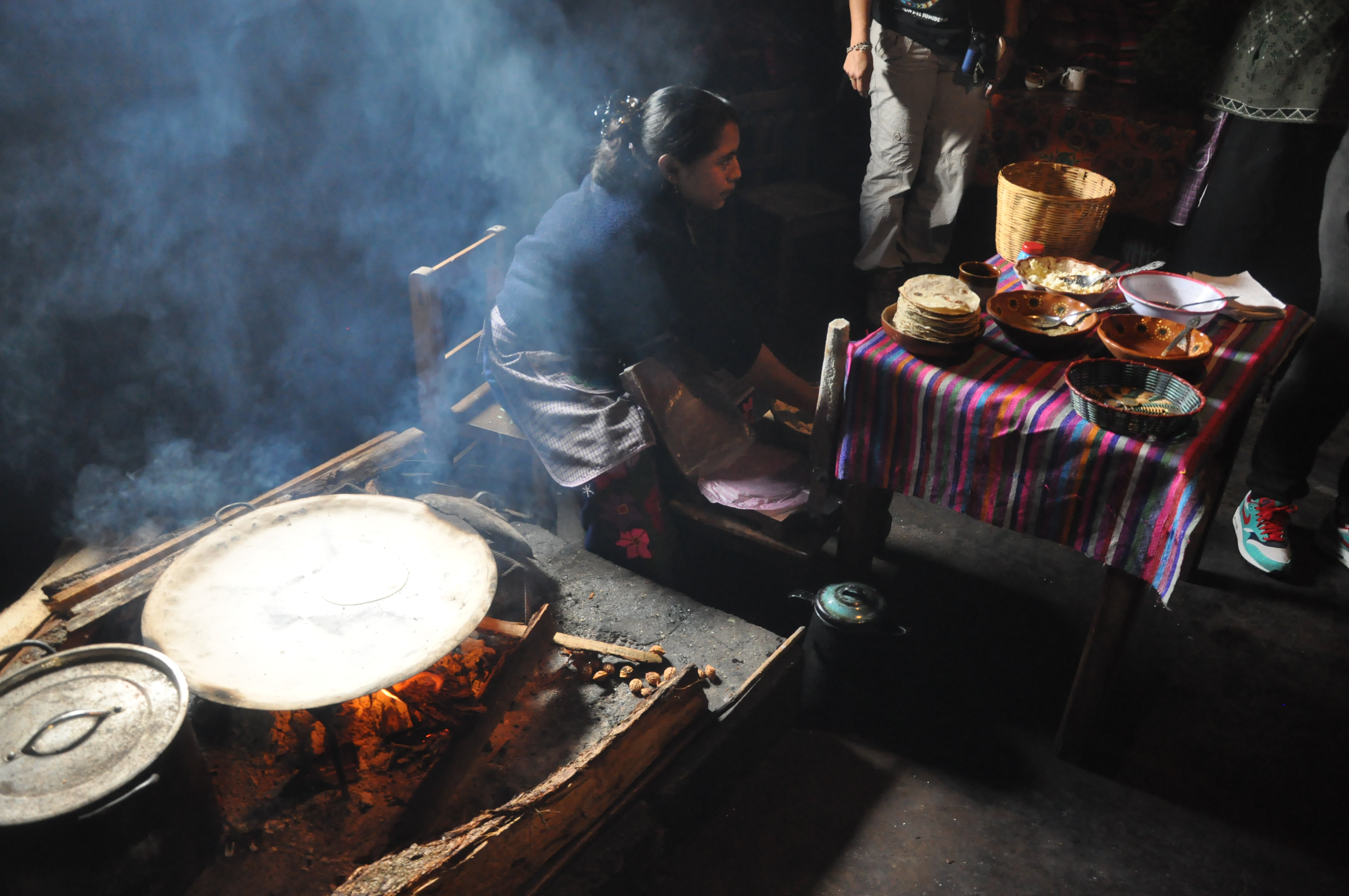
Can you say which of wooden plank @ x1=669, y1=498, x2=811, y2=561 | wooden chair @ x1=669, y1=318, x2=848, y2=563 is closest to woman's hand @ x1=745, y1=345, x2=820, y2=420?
wooden chair @ x1=669, y1=318, x2=848, y2=563

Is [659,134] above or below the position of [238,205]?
above

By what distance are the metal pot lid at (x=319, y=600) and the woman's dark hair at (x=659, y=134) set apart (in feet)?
4.50

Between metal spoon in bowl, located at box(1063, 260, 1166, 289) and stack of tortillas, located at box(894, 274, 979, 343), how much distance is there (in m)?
0.53

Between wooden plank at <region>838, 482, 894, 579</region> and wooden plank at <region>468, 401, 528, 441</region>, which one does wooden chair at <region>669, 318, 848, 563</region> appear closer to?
wooden plank at <region>838, 482, 894, 579</region>

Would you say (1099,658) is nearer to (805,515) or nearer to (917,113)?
(805,515)

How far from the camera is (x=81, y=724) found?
189 cm

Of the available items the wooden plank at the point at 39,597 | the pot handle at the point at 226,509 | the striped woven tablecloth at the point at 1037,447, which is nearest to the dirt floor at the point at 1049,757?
the striped woven tablecloth at the point at 1037,447

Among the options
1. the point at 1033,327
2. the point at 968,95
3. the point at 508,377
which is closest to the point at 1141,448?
the point at 1033,327

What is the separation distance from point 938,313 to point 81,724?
7.66 ft

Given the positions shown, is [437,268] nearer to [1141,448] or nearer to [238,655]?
[238,655]

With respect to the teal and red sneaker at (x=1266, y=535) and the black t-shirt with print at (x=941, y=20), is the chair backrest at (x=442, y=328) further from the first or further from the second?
the teal and red sneaker at (x=1266, y=535)

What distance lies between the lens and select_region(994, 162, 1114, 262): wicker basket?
3020mm

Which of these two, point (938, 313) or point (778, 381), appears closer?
point (938, 313)

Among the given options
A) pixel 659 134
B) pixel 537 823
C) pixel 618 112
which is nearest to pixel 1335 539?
pixel 659 134
